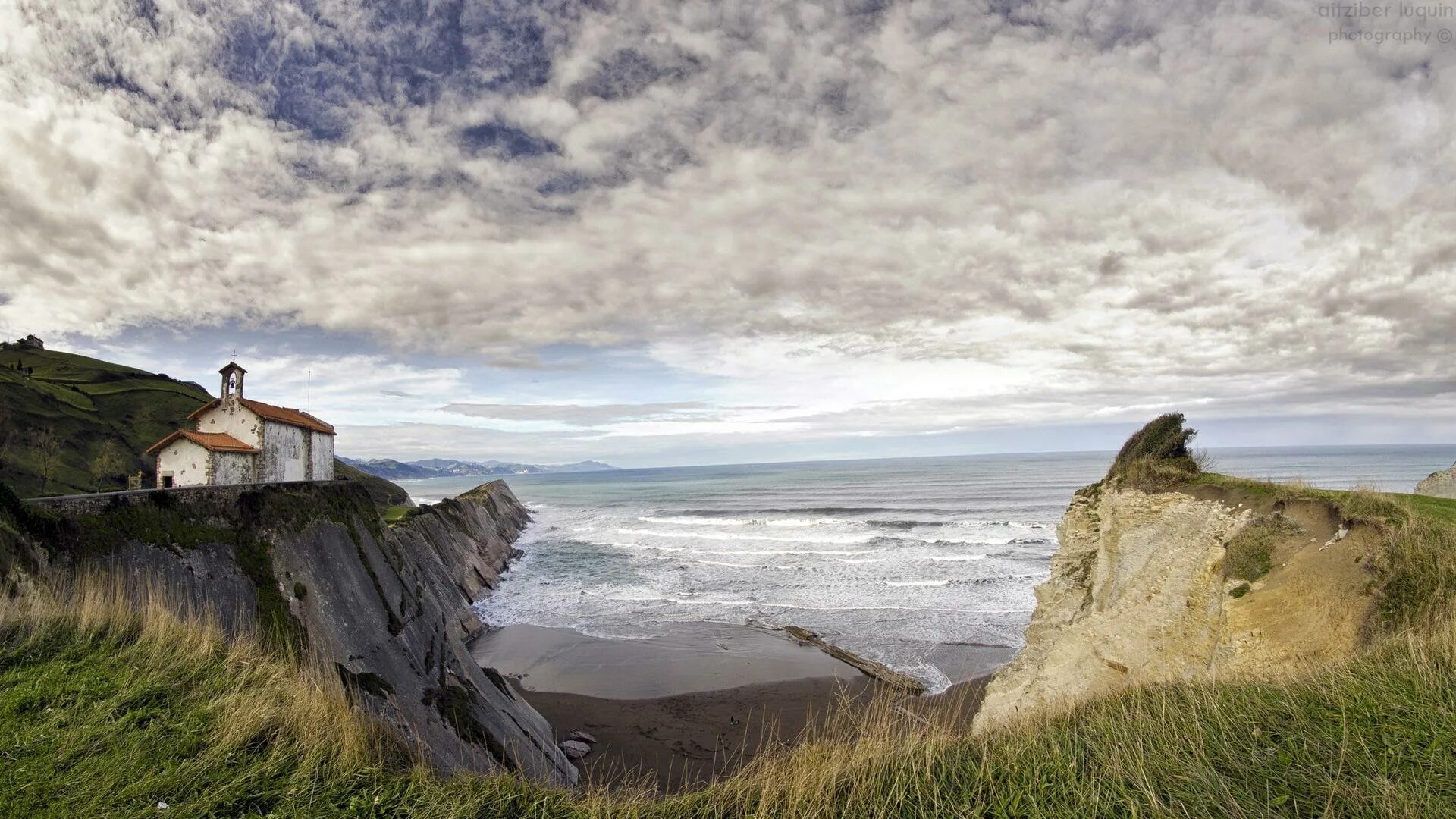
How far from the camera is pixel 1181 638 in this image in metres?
9.73

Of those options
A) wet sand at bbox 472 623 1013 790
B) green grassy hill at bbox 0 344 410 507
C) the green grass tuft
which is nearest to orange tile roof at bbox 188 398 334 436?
green grassy hill at bbox 0 344 410 507

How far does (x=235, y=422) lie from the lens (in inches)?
778

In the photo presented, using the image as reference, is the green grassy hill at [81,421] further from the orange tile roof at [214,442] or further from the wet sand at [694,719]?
the wet sand at [694,719]

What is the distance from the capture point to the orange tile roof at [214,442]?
17.9m

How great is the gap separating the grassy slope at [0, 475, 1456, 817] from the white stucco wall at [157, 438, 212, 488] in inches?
601

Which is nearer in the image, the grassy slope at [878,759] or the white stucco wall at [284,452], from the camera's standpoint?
the grassy slope at [878,759]

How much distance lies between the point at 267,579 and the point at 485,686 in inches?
206

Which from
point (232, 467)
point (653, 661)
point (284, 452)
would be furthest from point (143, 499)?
point (653, 661)

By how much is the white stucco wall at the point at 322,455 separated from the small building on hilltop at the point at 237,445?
13 centimetres

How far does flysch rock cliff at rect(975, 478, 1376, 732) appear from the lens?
776 centimetres

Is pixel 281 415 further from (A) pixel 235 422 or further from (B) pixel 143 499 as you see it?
(B) pixel 143 499

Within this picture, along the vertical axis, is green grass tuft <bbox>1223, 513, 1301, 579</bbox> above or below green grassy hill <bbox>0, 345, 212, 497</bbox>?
→ below

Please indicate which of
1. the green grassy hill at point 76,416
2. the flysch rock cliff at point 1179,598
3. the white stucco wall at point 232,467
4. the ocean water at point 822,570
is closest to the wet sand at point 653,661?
the ocean water at point 822,570

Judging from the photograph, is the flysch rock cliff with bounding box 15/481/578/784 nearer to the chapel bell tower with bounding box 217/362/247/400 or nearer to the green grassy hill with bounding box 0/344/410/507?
the chapel bell tower with bounding box 217/362/247/400
